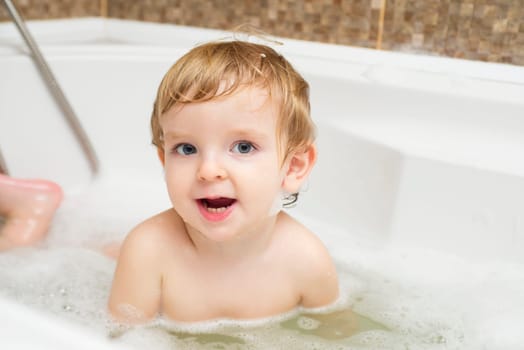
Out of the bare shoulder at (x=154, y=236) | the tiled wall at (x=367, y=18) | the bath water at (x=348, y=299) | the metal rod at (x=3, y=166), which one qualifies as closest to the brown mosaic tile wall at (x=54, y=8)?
the tiled wall at (x=367, y=18)

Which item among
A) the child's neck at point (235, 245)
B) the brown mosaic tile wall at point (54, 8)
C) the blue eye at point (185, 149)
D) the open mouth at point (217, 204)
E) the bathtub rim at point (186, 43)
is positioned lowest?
the child's neck at point (235, 245)

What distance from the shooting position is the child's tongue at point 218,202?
804 millimetres

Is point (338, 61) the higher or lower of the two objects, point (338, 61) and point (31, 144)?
the higher

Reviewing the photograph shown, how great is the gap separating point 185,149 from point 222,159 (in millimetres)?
49

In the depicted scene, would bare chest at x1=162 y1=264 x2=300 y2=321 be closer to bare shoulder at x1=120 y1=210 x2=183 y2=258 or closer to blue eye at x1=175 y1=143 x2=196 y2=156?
bare shoulder at x1=120 y1=210 x2=183 y2=258

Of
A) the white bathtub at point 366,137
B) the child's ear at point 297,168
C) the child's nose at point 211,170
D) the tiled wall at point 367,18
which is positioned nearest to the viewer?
the child's nose at point 211,170

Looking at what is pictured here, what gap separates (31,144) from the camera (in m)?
1.40

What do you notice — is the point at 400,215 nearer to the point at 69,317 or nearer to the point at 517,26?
the point at 517,26

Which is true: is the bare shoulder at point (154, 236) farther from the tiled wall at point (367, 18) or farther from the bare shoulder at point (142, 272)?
the tiled wall at point (367, 18)

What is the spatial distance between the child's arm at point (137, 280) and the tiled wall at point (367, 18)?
2.44 feet

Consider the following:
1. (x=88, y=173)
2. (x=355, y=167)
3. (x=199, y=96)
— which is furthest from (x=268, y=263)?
(x=88, y=173)

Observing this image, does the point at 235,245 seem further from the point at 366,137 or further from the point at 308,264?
the point at 366,137

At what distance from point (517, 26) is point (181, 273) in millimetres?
798

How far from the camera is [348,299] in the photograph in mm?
1040
